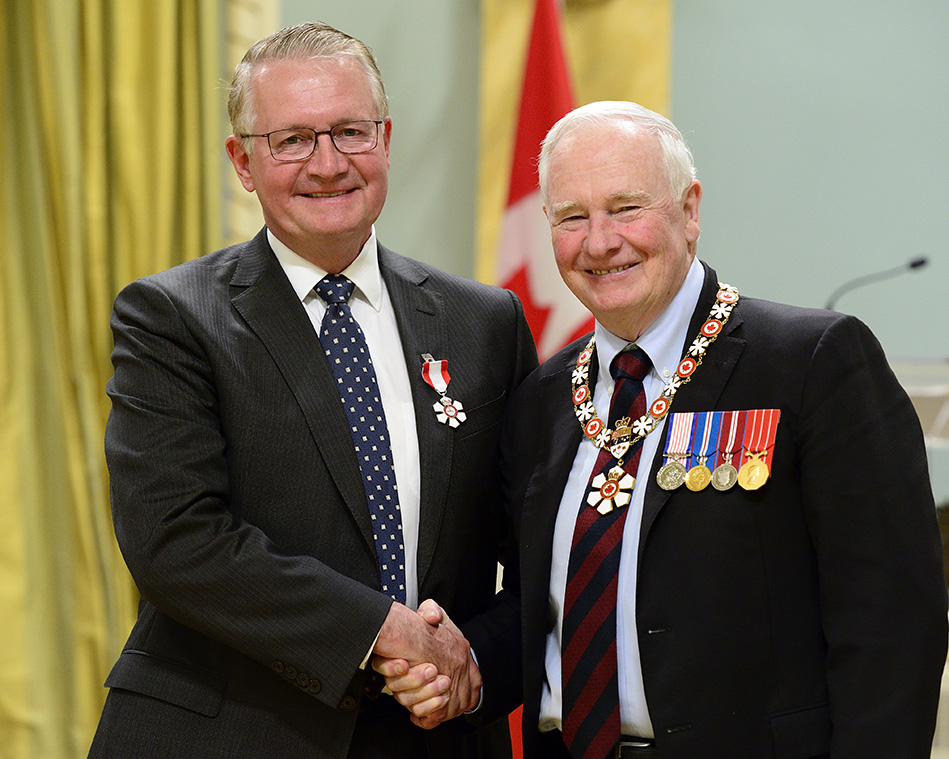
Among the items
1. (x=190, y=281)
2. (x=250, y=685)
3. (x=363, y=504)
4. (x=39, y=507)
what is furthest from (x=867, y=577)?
(x=39, y=507)

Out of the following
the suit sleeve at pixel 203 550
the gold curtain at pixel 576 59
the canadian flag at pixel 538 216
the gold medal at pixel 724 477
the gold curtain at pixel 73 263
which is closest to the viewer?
the gold medal at pixel 724 477

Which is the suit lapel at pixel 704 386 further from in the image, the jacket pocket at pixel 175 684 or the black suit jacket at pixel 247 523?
the jacket pocket at pixel 175 684

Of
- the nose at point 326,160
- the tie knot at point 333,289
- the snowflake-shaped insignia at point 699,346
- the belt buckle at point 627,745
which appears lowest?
the belt buckle at point 627,745

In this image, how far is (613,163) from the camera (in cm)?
184

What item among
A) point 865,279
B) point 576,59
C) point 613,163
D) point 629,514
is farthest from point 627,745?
point 865,279

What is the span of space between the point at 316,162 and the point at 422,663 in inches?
36.7

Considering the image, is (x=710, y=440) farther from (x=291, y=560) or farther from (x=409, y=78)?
(x=409, y=78)

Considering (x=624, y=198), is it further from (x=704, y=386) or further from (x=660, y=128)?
(x=704, y=386)

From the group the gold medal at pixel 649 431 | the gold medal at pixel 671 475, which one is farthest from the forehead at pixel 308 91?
the gold medal at pixel 671 475

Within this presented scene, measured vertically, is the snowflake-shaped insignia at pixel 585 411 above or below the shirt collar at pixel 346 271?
below

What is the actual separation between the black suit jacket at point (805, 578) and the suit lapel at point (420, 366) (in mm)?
433

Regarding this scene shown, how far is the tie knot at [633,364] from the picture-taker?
1.89m

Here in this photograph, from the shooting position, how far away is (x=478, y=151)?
12.8ft

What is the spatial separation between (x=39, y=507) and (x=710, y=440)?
246 cm
